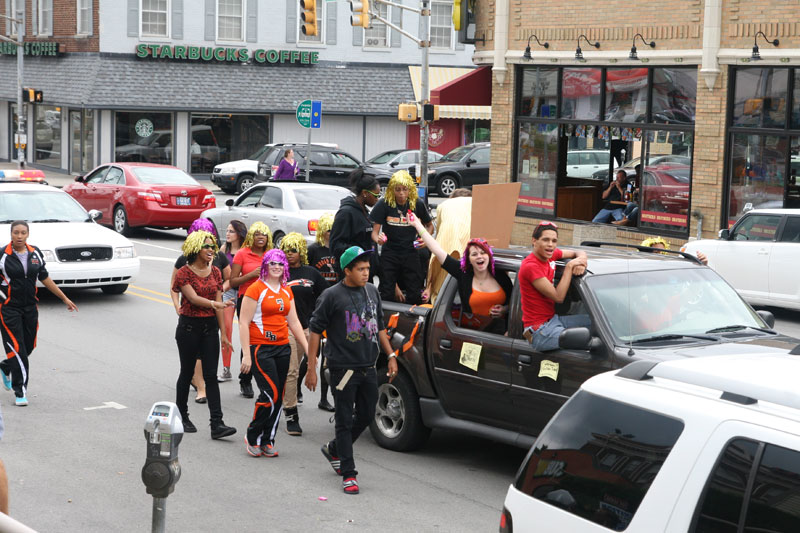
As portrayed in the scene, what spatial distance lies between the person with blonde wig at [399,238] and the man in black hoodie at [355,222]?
93 millimetres

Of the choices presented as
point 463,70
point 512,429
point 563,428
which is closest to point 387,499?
point 512,429

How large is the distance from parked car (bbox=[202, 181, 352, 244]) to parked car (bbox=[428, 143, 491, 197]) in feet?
48.7

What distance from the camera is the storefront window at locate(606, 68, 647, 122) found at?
70.3ft

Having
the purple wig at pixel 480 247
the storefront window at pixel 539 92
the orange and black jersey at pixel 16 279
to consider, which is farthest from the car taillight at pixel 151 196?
the purple wig at pixel 480 247

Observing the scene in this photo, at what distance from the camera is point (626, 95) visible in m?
21.7

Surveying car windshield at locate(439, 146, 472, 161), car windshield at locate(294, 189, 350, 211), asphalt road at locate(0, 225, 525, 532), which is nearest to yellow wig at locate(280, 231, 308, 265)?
asphalt road at locate(0, 225, 525, 532)

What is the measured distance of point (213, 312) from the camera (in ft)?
29.7

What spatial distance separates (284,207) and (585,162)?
Result: 7369 mm

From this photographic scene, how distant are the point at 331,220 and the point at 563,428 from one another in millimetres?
6591

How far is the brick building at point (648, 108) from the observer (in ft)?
63.7

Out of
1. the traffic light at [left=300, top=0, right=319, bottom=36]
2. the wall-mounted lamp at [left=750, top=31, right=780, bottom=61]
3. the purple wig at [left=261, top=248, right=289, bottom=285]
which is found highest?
the traffic light at [left=300, top=0, right=319, bottom=36]

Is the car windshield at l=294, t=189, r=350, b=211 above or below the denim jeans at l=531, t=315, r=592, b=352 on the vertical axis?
above

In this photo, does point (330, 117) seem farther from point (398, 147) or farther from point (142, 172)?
point (142, 172)

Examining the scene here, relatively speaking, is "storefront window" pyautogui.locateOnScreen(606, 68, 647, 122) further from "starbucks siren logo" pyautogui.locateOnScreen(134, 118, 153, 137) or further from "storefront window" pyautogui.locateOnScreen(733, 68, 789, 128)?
"starbucks siren logo" pyautogui.locateOnScreen(134, 118, 153, 137)
